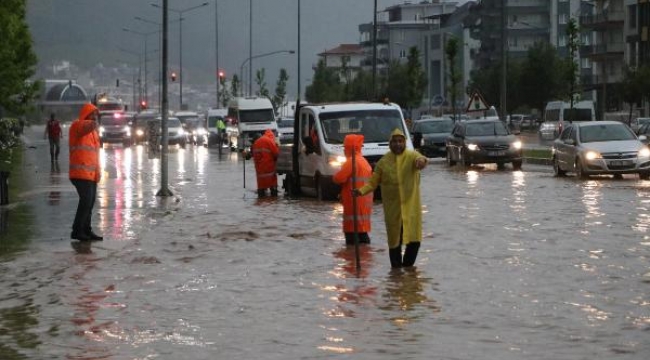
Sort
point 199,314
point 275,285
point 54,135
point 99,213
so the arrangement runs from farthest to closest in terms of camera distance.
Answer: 1. point 54,135
2. point 99,213
3. point 275,285
4. point 199,314

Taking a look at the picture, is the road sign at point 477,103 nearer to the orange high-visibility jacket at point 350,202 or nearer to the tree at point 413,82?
the orange high-visibility jacket at point 350,202

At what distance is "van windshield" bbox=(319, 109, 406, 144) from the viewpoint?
31.2 meters

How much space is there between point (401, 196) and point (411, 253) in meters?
0.65

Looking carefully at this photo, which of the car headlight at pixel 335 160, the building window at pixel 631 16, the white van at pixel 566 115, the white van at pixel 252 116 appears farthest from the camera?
the building window at pixel 631 16

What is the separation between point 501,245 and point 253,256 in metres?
3.13

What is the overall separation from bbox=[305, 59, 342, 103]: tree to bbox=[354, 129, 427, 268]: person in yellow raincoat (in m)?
148

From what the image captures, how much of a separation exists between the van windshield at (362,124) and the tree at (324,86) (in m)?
133

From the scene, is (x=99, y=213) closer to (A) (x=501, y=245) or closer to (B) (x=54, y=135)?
(A) (x=501, y=245)

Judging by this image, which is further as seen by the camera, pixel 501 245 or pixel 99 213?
pixel 99 213

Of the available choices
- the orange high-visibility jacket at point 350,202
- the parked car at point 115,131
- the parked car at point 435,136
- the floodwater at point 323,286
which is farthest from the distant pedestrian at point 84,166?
the parked car at point 115,131

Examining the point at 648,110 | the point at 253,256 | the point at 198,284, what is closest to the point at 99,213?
the point at 253,256

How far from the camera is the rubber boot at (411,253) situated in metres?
16.5

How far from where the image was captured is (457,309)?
13.2 m

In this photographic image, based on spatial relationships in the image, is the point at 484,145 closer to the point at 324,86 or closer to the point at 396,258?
the point at 396,258
